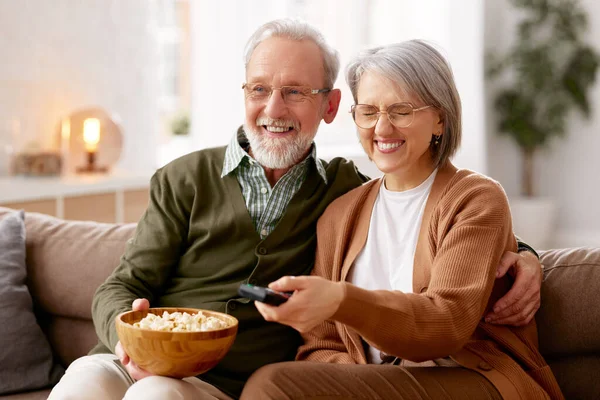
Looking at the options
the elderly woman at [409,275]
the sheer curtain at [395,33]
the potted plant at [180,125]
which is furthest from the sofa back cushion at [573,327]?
the potted plant at [180,125]

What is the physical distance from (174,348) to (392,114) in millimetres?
740

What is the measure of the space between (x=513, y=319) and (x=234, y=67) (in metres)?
3.54

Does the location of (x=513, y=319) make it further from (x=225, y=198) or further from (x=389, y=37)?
(x=389, y=37)

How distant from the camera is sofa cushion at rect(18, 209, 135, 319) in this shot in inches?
96.2

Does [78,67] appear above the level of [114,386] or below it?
above

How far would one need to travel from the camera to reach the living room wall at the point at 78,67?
4020mm

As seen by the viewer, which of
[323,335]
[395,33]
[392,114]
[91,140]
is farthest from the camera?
[395,33]

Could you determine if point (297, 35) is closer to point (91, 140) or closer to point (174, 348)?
point (174, 348)

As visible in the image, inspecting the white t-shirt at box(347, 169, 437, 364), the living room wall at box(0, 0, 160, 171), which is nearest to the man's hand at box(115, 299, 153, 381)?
the white t-shirt at box(347, 169, 437, 364)

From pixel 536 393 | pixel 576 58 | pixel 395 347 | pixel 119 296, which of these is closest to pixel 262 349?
pixel 119 296

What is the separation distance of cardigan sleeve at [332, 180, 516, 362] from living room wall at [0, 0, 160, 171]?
273 cm

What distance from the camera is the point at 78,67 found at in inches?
172

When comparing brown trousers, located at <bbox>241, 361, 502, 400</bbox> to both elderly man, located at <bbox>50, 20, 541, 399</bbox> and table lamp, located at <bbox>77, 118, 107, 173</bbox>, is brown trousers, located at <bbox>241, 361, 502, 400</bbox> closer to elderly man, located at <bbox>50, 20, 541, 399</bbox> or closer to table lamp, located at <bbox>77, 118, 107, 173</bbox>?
elderly man, located at <bbox>50, 20, 541, 399</bbox>

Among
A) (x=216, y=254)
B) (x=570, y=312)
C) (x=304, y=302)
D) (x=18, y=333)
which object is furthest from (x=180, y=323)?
(x=570, y=312)
